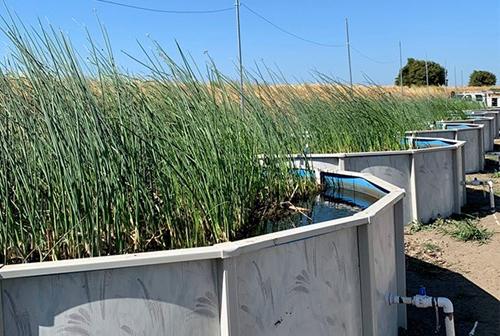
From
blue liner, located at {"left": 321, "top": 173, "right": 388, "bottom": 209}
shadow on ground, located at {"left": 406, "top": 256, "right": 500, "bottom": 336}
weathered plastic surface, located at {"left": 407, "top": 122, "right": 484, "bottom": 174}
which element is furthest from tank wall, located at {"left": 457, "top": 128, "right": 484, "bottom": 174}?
blue liner, located at {"left": 321, "top": 173, "right": 388, "bottom": 209}

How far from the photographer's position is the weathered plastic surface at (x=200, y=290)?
67.1 inches

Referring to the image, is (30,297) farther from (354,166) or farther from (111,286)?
(354,166)

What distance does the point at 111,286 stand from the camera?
68.6 inches

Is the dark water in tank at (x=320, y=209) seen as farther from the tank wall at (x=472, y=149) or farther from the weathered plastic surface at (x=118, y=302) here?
the tank wall at (x=472, y=149)

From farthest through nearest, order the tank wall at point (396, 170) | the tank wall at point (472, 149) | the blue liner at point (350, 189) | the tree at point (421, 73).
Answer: the tree at point (421, 73)
the tank wall at point (472, 149)
the tank wall at point (396, 170)
the blue liner at point (350, 189)

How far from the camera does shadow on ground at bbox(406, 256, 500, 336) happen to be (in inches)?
123

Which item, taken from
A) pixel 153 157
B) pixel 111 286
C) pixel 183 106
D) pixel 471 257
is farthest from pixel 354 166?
pixel 111 286

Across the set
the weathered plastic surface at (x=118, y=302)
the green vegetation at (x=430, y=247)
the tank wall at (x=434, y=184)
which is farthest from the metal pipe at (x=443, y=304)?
the tank wall at (x=434, y=184)

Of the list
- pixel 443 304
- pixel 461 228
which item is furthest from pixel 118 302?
pixel 461 228

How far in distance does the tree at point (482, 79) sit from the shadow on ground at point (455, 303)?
184ft

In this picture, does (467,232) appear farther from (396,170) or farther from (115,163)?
(115,163)

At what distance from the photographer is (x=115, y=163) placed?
2.12 metres

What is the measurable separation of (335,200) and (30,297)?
92.5 inches

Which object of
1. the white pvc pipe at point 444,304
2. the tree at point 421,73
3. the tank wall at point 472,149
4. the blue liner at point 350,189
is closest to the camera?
the white pvc pipe at point 444,304
